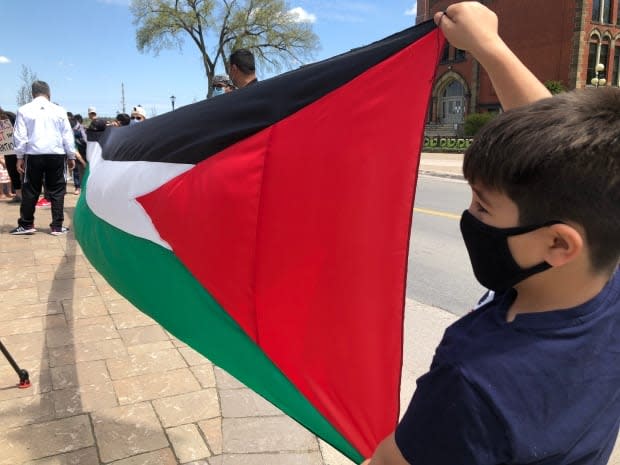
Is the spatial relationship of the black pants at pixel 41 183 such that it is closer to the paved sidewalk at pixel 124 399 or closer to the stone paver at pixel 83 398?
the paved sidewalk at pixel 124 399

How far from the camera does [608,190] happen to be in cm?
89

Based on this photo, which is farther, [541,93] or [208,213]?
[208,213]

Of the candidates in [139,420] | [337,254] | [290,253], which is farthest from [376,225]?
[139,420]

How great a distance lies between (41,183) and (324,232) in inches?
273

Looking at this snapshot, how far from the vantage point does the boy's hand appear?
4.67 ft

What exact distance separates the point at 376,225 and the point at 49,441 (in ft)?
6.64

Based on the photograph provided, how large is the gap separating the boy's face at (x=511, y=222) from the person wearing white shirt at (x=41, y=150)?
7.34 m

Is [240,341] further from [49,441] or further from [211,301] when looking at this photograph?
[49,441]

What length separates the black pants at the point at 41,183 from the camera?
7320 mm

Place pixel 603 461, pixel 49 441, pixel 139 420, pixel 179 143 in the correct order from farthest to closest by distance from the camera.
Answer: pixel 139 420 < pixel 49 441 < pixel 179 143 < pixel 603 461

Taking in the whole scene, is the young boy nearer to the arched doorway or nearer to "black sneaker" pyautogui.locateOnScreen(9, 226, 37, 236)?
"black sneaker" pyautogui.locateOnScreen(9, 226, 37, 236)

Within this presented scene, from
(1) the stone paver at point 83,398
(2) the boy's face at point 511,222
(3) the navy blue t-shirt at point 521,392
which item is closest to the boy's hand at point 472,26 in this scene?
(2) the boy's face at point 511,222

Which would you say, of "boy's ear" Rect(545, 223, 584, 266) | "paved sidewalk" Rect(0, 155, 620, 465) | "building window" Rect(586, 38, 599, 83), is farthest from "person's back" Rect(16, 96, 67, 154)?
"building window" Rect(586, 38, 599, 83)

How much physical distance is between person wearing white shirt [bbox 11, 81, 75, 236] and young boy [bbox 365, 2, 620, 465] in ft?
24.2
